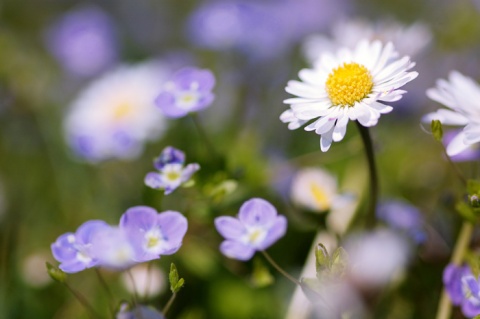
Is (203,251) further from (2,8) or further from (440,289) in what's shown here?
(2,8)

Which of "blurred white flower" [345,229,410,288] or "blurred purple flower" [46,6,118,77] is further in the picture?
"blurred purple flower" [46,6,118,77]

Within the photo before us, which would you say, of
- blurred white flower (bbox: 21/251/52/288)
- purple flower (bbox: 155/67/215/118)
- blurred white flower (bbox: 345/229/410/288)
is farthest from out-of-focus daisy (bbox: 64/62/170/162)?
blurred white flower (bbox: 345/229/410/288)

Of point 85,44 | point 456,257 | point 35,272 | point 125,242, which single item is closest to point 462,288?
point 456,257

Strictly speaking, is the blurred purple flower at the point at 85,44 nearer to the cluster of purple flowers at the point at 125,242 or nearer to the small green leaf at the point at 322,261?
the cluster of purple flowers at the point at 125,242

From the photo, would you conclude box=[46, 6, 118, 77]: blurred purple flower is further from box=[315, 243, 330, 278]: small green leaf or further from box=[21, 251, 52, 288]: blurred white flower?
box=[315, 243, 330, 278]: small green leaf

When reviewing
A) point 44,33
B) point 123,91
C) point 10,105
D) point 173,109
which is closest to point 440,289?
point 173,109
